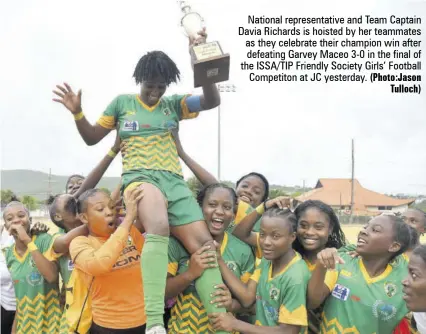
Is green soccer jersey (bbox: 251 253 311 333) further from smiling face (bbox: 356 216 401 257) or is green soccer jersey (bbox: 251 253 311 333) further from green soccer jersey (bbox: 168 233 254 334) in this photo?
smiling face (bbox: 356 216 401 257)

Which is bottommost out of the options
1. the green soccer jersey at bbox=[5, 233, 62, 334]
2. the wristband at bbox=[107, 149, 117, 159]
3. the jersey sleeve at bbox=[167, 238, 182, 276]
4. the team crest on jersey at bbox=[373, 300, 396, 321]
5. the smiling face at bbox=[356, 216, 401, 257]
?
the green soccer jersey at bbox=[5, 233, 62, 334]

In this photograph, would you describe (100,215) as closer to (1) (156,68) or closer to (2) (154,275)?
(2) (154,275)

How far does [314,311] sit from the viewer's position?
9.84 feet

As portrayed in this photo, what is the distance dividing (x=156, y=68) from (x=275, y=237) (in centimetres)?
123

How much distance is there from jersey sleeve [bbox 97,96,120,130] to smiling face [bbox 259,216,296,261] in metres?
1.17

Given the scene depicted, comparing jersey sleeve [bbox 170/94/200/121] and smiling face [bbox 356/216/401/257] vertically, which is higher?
jersey sleeve [bbox 170/94/200/121]

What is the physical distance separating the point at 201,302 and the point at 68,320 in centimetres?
84

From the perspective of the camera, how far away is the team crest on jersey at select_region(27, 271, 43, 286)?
3738 mm

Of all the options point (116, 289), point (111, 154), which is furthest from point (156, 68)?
point (116, 289)

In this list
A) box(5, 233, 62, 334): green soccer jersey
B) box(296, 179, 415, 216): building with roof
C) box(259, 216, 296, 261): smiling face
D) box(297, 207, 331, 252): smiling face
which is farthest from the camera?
box(296, 179, 415, 216): building with roof

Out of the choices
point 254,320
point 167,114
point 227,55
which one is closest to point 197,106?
point 167,114

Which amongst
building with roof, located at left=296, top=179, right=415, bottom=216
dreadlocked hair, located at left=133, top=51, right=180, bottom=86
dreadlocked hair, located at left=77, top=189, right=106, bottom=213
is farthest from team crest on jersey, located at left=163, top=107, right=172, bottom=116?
building with roof, located at left=296, top=179, right=415, bottom=216

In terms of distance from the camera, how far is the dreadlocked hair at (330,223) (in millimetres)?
3111

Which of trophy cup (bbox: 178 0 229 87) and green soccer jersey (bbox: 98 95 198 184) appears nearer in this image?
trophy cup (bbox: 178 0 229 87)
